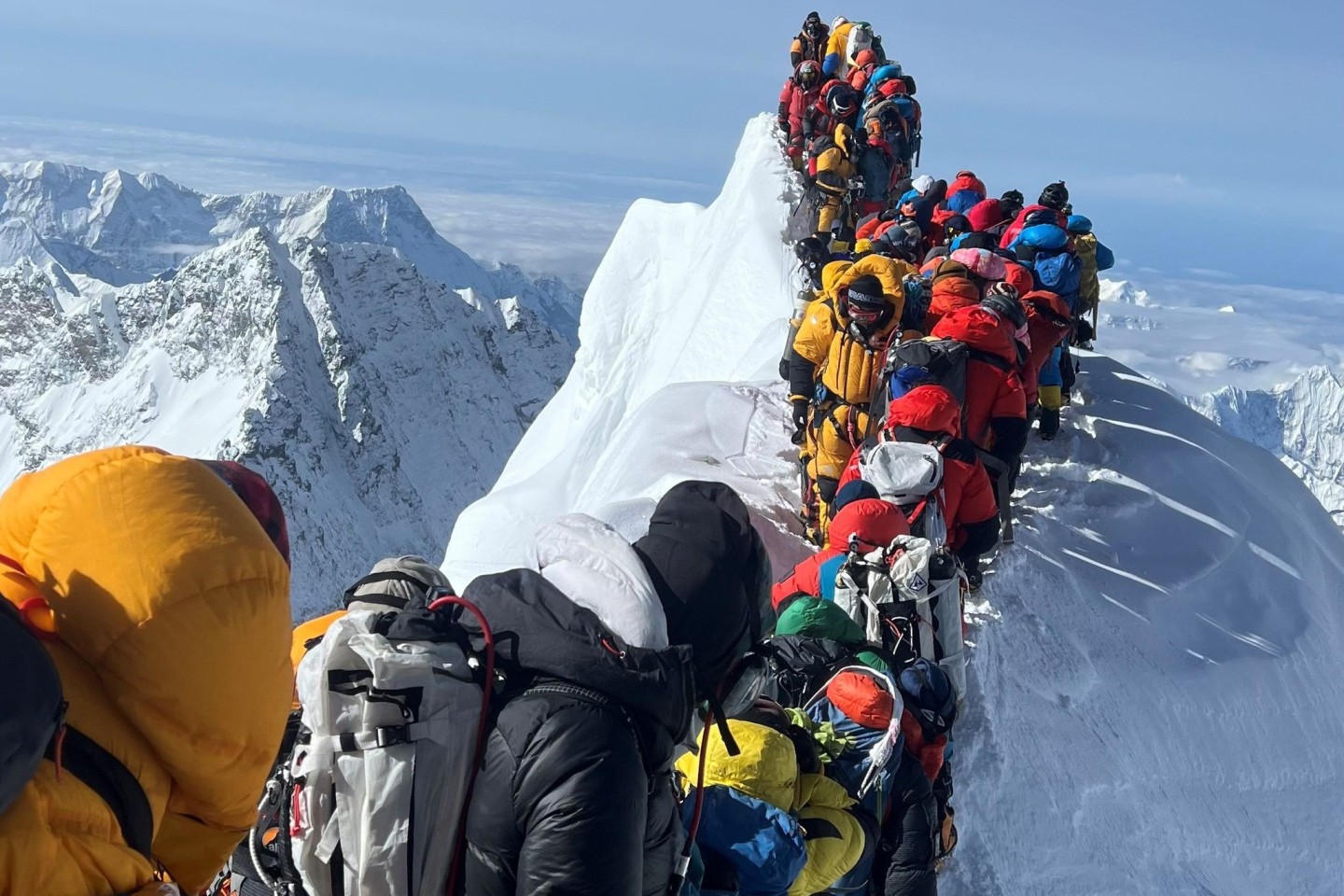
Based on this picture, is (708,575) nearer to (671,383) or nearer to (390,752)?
(390,752)

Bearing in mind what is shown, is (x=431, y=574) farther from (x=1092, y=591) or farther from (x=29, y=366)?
(x=29, y=366)

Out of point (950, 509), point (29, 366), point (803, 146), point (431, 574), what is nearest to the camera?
point (431, 574)

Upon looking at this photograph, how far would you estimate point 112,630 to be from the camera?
1738 mm

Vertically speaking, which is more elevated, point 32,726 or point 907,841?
point 32,726

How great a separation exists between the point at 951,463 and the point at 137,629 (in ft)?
18.2

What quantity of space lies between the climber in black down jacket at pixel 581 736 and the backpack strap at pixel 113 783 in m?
0.70

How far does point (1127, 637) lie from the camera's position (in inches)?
300

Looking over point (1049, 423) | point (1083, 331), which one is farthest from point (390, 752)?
point (1083, 331)

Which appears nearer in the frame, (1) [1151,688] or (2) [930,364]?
(2) [930,364]

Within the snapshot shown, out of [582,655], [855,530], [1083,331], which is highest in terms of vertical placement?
[1083,331]

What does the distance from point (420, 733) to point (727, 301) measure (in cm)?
1590

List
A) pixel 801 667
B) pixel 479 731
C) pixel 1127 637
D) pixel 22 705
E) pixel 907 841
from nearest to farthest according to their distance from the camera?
pixel 22 705
pixel 479 731
pixel 907 841
pixel 801 667
pixel 1127 637

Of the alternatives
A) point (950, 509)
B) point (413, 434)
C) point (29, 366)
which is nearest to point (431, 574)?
point (950, 509)

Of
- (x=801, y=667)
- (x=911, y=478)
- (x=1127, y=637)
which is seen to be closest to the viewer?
(x=801, y=667)
